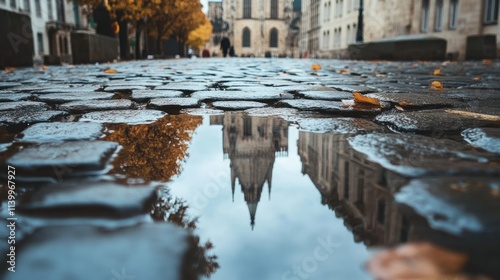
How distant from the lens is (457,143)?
159cm

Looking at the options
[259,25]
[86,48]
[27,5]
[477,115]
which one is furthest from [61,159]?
[259,25]

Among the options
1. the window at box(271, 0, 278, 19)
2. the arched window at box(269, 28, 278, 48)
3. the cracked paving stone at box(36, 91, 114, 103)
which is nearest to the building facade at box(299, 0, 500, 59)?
the cracked paving stone at box(36, 91, 114, 103)

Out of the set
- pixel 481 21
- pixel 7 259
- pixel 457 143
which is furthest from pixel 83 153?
pixel 481 21

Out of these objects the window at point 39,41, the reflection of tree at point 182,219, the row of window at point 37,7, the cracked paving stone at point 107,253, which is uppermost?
the row of window at point 37,7

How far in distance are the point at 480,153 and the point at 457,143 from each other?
17 cm

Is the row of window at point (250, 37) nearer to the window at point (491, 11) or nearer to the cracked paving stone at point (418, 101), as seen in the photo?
the window at point (491, 11)

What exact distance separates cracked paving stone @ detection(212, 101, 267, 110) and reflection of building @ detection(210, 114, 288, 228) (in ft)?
1.05

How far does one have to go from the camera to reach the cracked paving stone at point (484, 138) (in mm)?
1521

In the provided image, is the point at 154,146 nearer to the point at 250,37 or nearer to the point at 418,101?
the point at 418,101

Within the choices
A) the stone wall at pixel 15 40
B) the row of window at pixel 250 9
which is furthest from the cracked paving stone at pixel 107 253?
the row of window at pixel 250 9

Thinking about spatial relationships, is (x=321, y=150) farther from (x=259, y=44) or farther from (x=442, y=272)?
(x=259, y=44)

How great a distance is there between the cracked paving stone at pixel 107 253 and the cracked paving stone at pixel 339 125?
126cm

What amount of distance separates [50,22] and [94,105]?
26.2 metres

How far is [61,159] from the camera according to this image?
1322 mm
